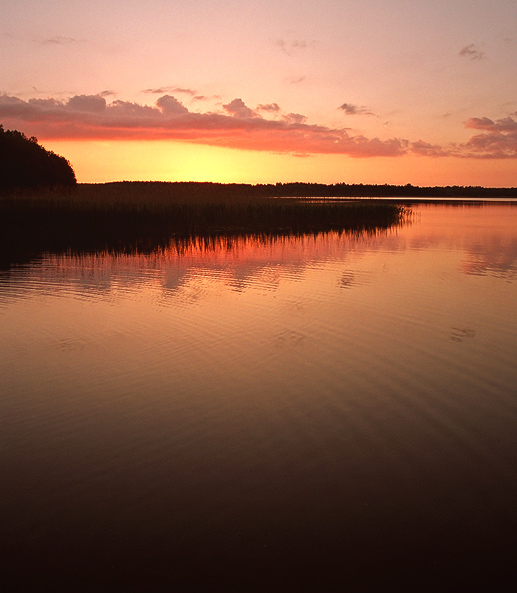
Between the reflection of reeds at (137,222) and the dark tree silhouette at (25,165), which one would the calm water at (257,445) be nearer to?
the reflection of reeds at (137,222)

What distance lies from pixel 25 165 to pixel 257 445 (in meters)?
56.0

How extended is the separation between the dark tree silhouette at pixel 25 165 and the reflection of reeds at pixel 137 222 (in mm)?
19231

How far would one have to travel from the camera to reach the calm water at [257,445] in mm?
3709

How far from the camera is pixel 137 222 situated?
101ft

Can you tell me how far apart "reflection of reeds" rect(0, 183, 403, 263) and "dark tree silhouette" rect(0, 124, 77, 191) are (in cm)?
1923

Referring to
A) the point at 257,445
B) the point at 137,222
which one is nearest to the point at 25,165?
the point at 137,222

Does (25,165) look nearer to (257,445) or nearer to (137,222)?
(137,222)

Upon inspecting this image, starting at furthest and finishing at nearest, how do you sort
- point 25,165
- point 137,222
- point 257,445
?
point 25,165
point 137,222
point 257,445

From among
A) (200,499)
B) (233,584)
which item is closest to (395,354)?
(200,499)

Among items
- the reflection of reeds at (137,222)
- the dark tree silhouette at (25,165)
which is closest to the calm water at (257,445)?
the reflection of reeds at (137,222)

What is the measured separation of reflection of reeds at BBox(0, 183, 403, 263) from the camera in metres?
23.9

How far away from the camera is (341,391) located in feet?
21.8

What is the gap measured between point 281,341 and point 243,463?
3972mm

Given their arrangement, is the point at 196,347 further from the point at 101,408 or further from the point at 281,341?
the point at 101,408
